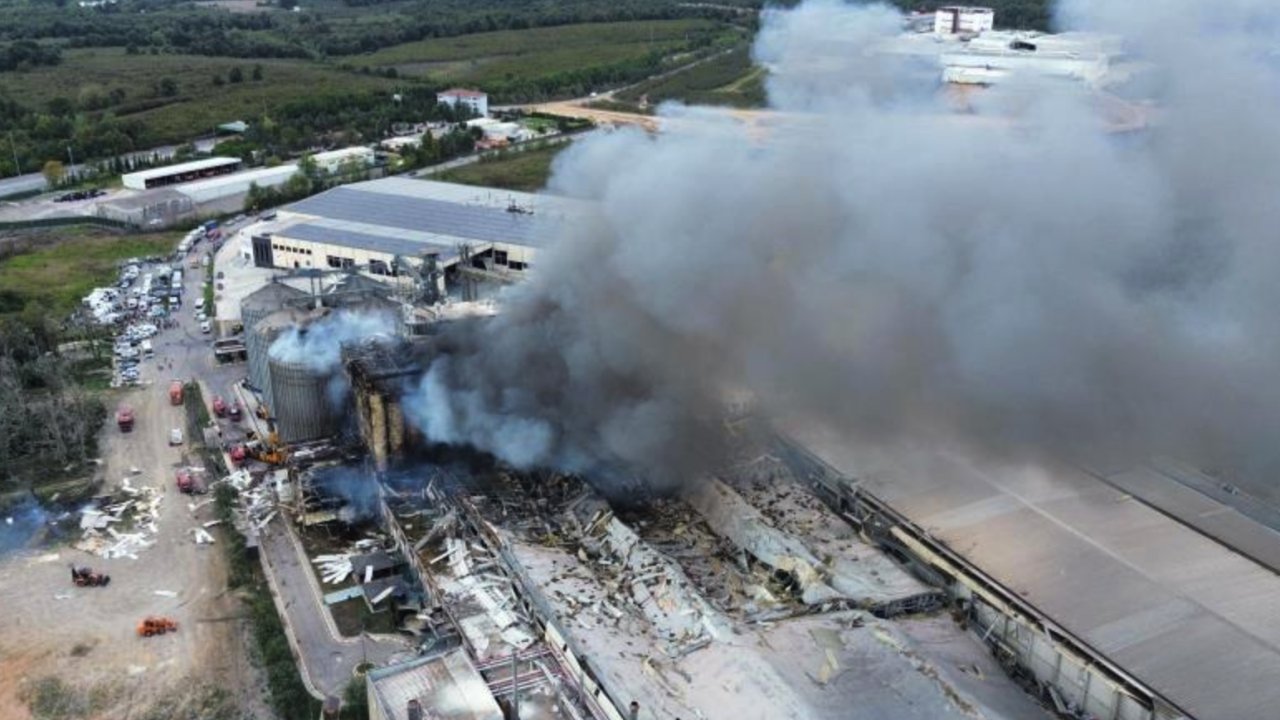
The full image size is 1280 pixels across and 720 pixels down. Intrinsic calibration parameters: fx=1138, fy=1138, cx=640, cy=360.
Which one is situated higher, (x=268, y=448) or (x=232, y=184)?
(x=232, y=184)

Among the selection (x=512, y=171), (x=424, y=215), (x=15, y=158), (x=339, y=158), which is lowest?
(x=512, y=171)

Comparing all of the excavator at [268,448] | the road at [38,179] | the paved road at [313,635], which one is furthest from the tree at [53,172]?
the paved road at [313,635]

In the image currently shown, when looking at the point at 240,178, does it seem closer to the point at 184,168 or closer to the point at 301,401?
the point at 184,168

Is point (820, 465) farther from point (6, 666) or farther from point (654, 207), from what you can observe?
point (6, 666)

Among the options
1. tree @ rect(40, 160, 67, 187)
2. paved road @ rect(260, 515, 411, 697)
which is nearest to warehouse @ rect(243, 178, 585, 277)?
paved road @ rect(260, 515, 411, 697)

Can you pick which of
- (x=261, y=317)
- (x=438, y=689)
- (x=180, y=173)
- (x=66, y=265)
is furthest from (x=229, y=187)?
(x=438, y=689)

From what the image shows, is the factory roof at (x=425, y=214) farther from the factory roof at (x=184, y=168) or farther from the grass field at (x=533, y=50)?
the grass field at (x=533, y=50)

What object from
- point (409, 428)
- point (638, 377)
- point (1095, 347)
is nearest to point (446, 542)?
point (409, 428)
